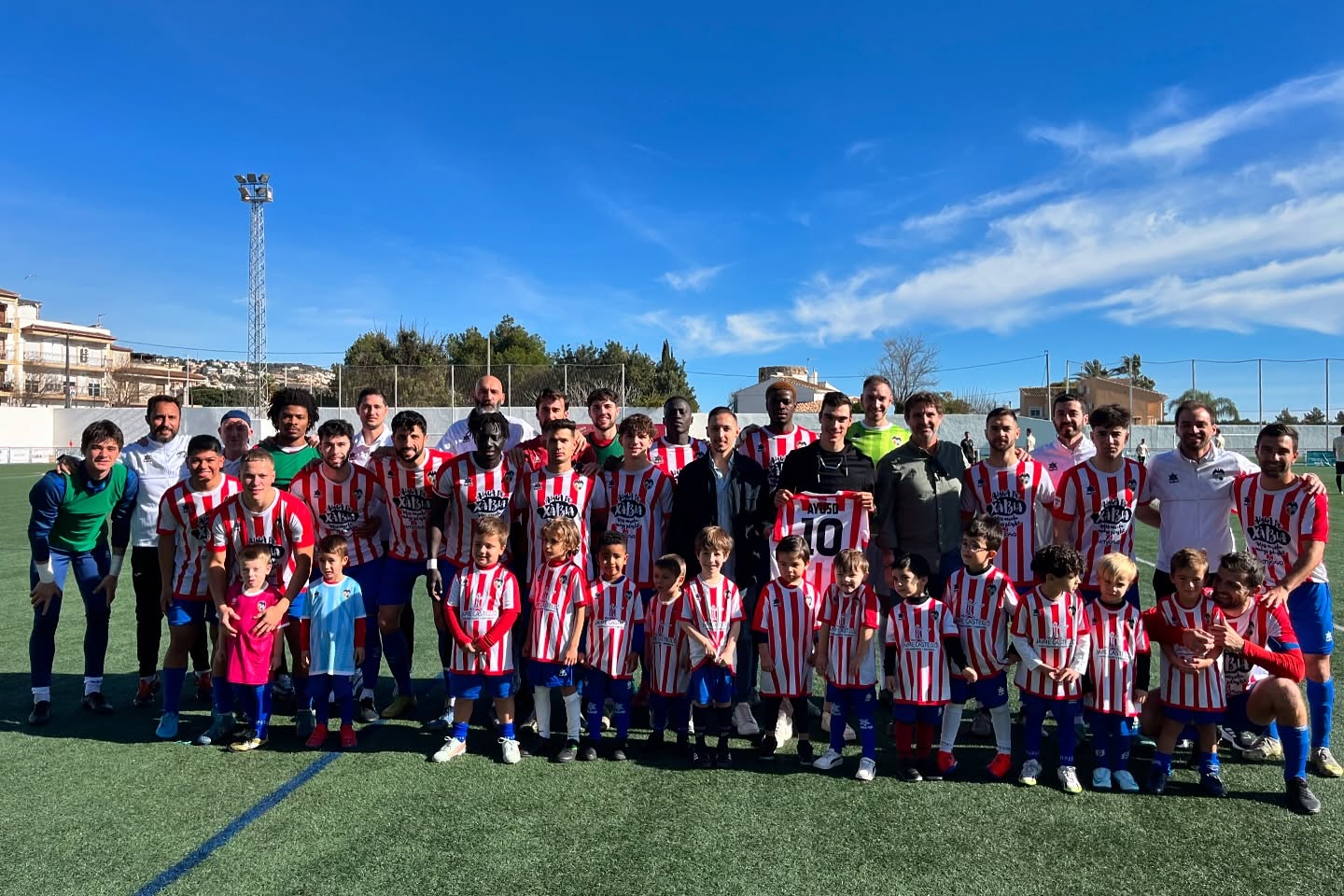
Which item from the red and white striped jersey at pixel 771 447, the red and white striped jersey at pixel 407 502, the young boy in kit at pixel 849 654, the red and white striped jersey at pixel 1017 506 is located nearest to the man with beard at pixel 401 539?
the red and white striped jersey at pixel 407 502

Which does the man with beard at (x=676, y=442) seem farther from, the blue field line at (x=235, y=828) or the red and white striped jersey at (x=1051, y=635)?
the blue field line at (x=235, y=828)

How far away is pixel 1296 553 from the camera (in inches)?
155

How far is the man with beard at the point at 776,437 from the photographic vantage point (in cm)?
471

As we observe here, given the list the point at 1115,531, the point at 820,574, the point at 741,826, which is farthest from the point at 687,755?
the point at 1115,531

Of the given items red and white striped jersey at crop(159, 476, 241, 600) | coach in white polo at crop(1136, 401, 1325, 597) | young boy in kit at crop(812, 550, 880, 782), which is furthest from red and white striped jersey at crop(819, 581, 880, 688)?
red and white striped jersey at crop(159, 476, 241, 600)

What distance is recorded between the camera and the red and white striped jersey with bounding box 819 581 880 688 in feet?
12.6

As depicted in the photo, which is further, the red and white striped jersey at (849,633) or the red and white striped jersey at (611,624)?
the red and white striped jersey at (611,624)

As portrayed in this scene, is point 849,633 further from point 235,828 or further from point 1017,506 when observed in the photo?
point 235,828

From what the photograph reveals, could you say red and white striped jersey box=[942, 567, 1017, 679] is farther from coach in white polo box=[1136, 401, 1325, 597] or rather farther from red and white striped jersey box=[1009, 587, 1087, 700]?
coach in white polo box=[1136, 401, 1325, 597]

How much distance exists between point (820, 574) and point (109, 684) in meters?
4.67

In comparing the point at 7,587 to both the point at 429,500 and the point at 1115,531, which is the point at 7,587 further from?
the point at 1115,531

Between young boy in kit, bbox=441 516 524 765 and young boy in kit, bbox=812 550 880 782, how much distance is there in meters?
1.55

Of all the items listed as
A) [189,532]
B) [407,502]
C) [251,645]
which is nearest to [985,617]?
[407,502]

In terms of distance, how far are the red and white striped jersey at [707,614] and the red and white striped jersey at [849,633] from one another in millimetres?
475
